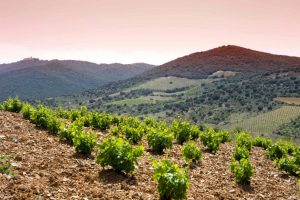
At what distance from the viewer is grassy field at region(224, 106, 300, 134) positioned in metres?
120

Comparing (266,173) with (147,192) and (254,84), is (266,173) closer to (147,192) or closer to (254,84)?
(147,192)

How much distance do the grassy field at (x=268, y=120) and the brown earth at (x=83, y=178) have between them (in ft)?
343

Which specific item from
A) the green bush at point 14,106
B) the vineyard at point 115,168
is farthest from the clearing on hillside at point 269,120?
the green bush at point 14,106

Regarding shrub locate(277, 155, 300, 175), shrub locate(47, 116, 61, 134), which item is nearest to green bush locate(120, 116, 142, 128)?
shrub locate(47, 116, 61, 134)

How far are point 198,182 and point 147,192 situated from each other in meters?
3.23

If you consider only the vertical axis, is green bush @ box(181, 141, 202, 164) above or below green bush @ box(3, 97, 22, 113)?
below

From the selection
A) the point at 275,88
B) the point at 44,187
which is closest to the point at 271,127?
the point at 275,88

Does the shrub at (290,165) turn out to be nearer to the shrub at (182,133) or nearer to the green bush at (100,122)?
the shrub at (182,133)

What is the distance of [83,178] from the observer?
11.2 m

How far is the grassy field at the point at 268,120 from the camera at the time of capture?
11975 centimetres

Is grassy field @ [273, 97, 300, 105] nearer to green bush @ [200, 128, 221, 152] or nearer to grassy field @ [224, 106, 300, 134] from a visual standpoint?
grassy field @ [224, 106, 300, 134]

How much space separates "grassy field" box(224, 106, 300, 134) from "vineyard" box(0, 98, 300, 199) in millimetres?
103204

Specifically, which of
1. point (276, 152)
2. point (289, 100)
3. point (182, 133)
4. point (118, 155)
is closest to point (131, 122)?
point (182, 133)

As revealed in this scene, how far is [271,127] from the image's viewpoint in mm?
120000
